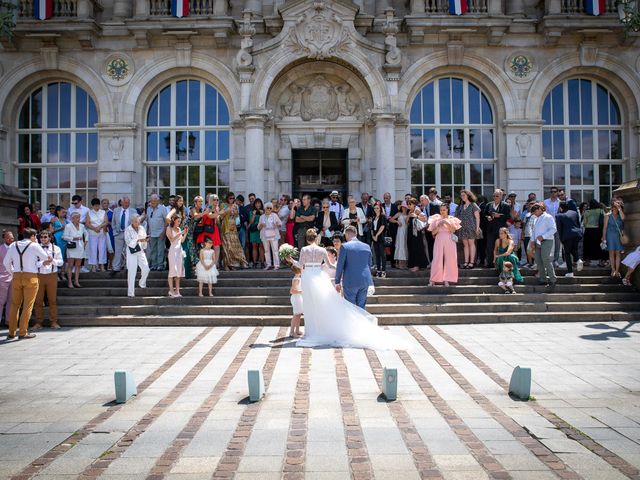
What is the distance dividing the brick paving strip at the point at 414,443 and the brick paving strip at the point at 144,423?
236cm

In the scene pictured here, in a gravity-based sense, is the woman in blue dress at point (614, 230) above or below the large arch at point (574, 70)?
below

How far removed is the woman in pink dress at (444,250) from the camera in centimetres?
1309

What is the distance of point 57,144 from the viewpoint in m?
20.1

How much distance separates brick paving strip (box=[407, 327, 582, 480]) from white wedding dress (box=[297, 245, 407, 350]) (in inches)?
54.7

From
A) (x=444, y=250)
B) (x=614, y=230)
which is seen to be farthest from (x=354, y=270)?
(x=614, y=230)

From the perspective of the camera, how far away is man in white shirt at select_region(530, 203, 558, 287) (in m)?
12.8

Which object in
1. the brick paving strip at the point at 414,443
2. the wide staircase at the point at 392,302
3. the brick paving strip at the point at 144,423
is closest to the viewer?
the brick paving strip at the point at 414,443

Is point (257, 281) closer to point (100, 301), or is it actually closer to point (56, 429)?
point (100, 301)

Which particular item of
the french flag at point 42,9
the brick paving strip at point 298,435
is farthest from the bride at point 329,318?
the french flag at point 42,9

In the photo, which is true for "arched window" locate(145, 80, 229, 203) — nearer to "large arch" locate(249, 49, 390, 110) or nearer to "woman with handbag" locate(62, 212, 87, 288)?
"large arch" locate(249, 49, 390, 110)

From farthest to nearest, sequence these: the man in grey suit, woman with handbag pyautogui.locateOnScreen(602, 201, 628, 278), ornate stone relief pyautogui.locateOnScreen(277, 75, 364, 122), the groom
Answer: ornate stone relief pyautogui.locateOnScreen(277, 75, 364, 122)
the man in grey suit
woman with handbag pyautogui.locateOnScreen(602, 201, 628, 278)
the groom

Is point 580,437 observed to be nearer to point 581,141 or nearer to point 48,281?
point 48,281

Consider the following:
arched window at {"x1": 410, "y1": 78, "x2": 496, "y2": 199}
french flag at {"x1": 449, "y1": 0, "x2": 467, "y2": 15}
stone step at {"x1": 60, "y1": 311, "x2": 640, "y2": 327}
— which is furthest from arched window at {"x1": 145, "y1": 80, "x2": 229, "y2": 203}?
stone step at {"x1": 60, "y1": 311, "x2": 640, "y2": 327}

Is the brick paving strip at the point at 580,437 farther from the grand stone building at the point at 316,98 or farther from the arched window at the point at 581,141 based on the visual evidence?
the arched window at the point at 581,141
